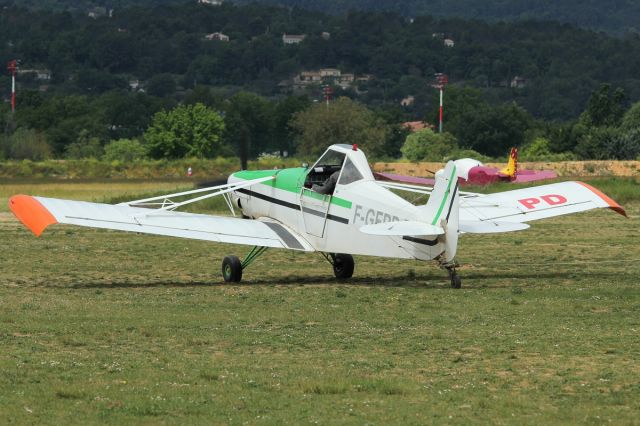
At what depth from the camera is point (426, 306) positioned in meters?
18.9

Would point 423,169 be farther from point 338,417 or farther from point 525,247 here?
point 338,417

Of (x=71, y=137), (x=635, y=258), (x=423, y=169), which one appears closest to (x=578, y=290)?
(x=635, y=258)

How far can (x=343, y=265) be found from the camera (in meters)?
23.2

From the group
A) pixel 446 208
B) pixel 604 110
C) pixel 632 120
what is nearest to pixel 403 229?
pixel 446 208

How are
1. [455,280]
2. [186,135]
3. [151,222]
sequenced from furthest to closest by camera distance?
[186,135]
[151,222]
[455,280]

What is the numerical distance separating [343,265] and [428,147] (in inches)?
2953

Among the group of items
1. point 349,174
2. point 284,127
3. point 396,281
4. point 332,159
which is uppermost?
point 332,159

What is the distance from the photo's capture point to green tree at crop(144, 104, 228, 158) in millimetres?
105875

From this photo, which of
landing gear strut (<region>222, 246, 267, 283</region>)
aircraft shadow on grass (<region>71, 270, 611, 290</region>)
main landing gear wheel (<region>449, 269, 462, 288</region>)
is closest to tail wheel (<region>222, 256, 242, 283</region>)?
landing gear strut (<region>222, 246, 267, 283</region>)

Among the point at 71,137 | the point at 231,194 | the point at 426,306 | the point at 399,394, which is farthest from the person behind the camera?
the point at 71,137

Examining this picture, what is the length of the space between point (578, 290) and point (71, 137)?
112622mm

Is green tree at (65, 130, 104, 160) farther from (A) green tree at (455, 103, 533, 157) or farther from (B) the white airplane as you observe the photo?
(B) the white airplane

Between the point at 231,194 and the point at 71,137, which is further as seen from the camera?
the point at 71,137

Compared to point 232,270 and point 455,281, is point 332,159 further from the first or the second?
point 455,281
